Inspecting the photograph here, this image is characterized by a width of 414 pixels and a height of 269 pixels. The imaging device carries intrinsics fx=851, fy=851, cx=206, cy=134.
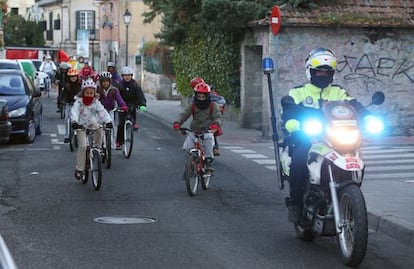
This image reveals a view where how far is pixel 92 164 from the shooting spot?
39.4ft

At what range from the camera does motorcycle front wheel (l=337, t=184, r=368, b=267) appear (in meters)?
6.89

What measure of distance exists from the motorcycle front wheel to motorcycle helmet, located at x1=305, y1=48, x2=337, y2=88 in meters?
1.25

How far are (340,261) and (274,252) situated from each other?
681mm

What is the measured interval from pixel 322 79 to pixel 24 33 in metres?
70.3

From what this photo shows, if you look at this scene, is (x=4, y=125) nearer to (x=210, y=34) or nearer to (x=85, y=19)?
(x=210, y=34)

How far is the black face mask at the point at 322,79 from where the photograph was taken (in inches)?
314

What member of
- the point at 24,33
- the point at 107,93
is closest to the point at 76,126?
the point at 107,93

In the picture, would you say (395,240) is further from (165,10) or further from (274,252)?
(165,10)

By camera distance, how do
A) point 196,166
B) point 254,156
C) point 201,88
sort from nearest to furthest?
point 196,166 < point 201,88 < point 254,156

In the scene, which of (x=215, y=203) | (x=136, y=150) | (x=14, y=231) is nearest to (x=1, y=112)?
(x=136, y=150)

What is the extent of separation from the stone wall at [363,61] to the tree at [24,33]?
186 ft

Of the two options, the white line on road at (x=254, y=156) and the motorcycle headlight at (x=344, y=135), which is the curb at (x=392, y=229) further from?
the white line on road at (x=254, y=156)

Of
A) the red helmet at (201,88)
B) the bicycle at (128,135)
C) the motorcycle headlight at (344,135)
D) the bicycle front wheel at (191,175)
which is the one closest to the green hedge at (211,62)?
the bicycle at (128,135)

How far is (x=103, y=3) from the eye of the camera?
212ft
